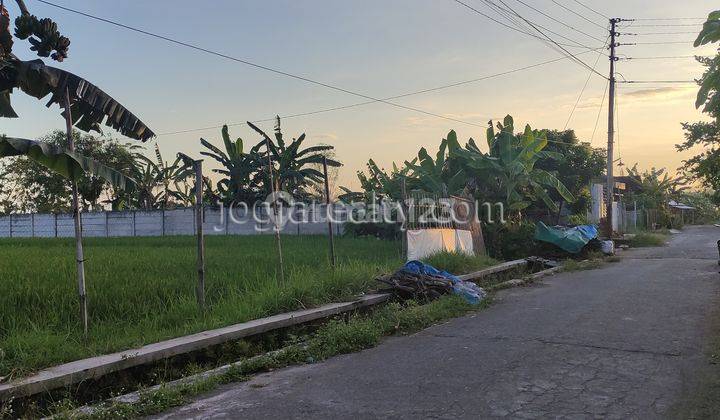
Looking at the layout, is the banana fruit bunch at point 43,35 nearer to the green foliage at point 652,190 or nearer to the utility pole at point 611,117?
the utility pole at point 611,117

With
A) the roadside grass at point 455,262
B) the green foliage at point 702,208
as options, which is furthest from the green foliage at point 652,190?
the roadside grass at point 455,262

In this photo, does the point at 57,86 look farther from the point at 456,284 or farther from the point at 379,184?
the point at 379,184

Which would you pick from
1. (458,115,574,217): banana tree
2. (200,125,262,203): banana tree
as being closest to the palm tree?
(200,125,262,203): banana tree

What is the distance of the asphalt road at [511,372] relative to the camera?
4.14 m

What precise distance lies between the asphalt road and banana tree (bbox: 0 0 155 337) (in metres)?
2.58

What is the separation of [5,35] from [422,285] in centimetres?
634

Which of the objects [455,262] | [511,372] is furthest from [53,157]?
[455,262]

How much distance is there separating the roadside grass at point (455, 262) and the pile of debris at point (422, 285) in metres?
1.86

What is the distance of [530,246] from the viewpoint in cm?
1553

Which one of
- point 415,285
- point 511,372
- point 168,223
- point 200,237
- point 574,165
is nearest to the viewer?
point 511,372

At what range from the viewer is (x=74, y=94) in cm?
623

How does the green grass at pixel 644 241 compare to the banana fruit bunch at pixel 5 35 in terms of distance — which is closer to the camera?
the banana fruit bunch at pixel 5 35

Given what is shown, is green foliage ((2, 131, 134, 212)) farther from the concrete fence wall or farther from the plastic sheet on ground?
the plastic sheet on ground

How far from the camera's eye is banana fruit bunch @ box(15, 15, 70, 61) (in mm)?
5648
